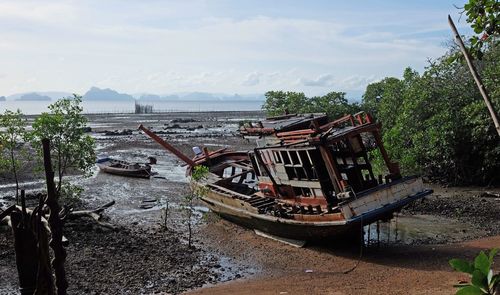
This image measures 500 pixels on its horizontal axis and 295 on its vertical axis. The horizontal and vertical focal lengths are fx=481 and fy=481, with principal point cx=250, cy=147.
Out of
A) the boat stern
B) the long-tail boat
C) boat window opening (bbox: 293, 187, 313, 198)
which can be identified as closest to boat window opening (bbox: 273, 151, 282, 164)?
the long-tail boat

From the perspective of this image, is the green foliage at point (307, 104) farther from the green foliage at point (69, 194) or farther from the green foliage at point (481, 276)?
the green foliage at point (481, 276)

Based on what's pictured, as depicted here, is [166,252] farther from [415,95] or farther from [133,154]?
[133,154]

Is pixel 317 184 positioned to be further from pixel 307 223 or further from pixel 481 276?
pixel 481 276

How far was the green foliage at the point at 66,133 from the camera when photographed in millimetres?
16234

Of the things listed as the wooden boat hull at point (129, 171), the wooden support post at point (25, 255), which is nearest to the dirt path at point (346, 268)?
the wooden support post at point (25, 255)

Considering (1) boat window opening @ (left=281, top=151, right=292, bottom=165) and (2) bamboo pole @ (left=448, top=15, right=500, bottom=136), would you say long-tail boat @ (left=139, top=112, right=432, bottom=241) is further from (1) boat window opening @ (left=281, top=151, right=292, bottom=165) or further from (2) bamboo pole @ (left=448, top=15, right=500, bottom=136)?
(2) bamboo pole @ (left=448, top=15, right=500, bottom=136)

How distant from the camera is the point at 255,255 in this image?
14.1 metres

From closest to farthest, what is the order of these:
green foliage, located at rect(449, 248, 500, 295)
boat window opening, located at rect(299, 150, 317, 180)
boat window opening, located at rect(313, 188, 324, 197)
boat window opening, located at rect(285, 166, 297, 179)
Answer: green foliage, located at rect(449, 248, 500, 295), boat window opening, located at rect(313, 188, 324, 197), boat window opening, located at rect(299, 150, 317, 180), boat window opening, located at rect(285, 166, 297, 179)

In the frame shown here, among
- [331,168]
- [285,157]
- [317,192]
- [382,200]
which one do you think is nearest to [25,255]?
[331,168]

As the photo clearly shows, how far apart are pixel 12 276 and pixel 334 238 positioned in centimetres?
842

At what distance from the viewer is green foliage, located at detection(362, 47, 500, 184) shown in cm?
1995

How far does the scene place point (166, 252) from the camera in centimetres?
1394

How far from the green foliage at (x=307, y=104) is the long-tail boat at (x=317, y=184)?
17.8 metres

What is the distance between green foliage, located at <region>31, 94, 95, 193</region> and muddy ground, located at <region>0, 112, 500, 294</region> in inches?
90.6
